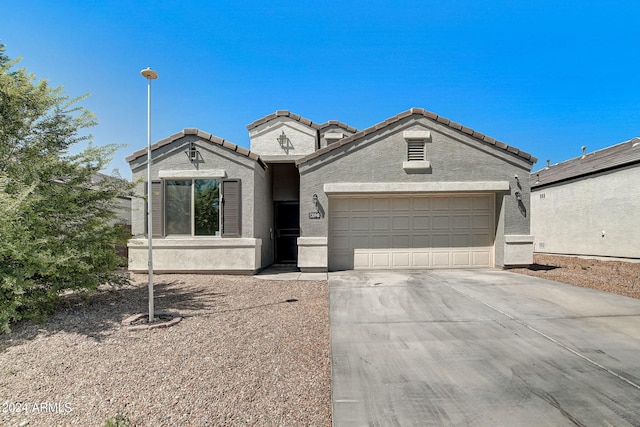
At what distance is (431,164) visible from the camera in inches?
390

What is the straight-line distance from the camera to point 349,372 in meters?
3.42

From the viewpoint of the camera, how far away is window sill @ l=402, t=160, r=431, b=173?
387 inches

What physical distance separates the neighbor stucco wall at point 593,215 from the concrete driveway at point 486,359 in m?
8.38

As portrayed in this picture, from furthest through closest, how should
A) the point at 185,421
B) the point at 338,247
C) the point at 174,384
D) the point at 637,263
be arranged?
the point at 637,263
the point at 338,247
the point at 174,384
the point at 185,421

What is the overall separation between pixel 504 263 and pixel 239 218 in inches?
330

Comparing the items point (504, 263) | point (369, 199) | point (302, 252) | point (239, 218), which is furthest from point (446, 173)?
point (239, 218)

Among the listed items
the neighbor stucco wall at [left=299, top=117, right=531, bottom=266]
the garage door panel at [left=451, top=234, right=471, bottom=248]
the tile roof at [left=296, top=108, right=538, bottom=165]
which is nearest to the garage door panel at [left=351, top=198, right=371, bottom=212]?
the neighbor stucco wall at [left=299, top=117, right=531, bottom=266]

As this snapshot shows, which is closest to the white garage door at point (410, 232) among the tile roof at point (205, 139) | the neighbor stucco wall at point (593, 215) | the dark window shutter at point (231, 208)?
the dark window shutter at point (231, 208)

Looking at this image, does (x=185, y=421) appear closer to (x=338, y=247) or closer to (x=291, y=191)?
(x=338, y=247)

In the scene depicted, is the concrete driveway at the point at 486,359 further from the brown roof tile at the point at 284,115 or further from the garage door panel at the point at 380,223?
the brown roof tile at the point at 284,115

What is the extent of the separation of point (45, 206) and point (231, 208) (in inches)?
184

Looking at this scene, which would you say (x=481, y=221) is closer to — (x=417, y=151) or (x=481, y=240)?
(x=481, y=240)

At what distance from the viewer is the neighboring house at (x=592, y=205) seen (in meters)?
12.3

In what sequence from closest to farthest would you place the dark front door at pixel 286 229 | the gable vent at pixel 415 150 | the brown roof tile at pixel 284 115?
1. the gable vent at pixel 415 150
2. the dark front door at pixel 286 229
3. the brown roof tile at pixel 284 115
